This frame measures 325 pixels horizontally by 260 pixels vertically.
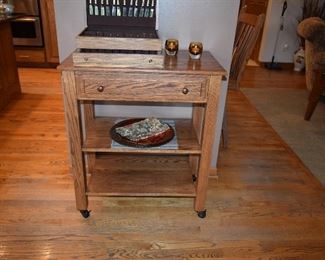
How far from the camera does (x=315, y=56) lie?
2.86 meters

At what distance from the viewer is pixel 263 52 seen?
471 centimetres

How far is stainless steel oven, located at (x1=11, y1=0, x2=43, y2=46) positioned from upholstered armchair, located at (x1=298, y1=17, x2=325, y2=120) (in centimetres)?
315

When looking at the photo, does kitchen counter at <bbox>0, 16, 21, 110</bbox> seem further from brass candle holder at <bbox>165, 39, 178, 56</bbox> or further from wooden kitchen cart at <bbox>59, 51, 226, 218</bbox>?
brass candle holder at <bbox>165, 39, 178, 56</bbox>

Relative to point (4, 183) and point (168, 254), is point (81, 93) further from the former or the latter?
point (4, 183)

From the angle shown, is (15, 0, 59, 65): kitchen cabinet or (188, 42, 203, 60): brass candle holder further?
(15, 0, 59, 65): kitchen cabinet

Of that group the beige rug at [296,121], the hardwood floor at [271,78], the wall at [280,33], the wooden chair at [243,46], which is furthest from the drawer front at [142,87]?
the wall at [280,33]

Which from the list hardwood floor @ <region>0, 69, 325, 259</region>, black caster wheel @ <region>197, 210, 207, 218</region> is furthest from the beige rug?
black caster wheel @ <region>197, 210, 207, 218</region>

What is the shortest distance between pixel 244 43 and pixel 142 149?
1.29 meters

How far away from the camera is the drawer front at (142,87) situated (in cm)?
123

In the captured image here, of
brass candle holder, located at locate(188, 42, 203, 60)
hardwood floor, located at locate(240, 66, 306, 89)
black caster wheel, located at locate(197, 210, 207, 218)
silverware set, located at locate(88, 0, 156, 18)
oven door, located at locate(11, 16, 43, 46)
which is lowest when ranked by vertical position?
hardwood floor, located at locate(240, 66, 306, 89)

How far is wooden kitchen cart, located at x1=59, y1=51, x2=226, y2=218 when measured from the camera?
4.02 ft

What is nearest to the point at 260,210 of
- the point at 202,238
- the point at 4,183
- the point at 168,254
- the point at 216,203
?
the point at 216,203

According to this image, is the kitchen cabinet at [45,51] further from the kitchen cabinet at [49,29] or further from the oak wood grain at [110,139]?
the oak wood grain at [110,139]

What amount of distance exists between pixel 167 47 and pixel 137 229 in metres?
0.89
